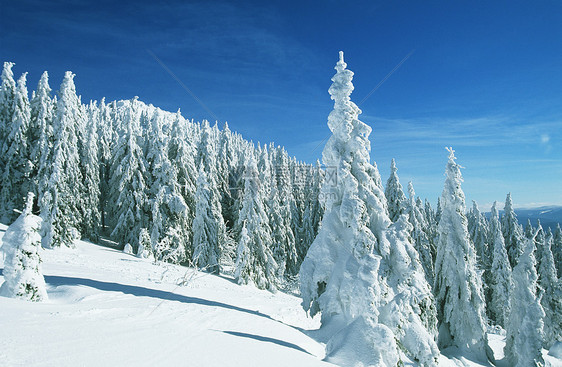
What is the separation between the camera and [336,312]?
12398 millimetres

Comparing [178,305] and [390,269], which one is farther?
[390,269]

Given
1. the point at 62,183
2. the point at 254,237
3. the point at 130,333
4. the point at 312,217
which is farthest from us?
the point at 312,217

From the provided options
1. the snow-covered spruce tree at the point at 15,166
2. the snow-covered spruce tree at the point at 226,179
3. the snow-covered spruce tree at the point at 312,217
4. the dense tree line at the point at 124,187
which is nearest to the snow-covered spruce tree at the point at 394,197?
the snow-covered spruce tree at the point at 312,217

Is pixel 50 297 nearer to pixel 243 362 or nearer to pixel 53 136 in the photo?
pixel 243 362

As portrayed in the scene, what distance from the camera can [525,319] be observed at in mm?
17641

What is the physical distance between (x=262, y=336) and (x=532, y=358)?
1803cm

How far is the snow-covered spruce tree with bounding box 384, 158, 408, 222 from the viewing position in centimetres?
3294

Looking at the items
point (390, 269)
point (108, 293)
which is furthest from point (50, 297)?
point (390, 269)

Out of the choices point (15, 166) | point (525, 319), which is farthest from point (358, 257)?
point (15, 166)

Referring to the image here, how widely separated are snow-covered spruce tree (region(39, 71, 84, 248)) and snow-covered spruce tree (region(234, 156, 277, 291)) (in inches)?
518

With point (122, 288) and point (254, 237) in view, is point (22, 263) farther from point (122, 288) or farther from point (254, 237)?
point (254, 237)

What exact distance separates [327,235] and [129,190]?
20419 millimetres

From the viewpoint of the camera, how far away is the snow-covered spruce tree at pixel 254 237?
90.0 feet

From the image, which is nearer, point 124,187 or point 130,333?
point 130,333
